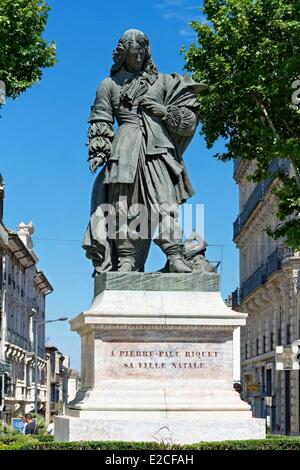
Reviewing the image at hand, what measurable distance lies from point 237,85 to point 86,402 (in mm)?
16101

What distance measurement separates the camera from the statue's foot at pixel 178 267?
13.1 metres

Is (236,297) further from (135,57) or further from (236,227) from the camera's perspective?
(135,57)

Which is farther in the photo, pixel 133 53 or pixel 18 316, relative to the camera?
pixel 18 316

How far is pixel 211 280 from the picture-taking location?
12.9 m

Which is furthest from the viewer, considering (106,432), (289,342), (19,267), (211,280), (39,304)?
(39,304)

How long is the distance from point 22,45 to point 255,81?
600 cm

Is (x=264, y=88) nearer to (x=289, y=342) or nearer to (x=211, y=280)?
(x=211, y=280)

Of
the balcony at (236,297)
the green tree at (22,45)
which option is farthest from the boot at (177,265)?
the balcony at (236,297)

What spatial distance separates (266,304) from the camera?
58.8m

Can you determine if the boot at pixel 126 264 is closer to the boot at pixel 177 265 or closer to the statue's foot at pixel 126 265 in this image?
the statue's foot at pixel 126 265

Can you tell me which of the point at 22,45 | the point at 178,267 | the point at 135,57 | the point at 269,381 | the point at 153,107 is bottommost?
the point at 269,381

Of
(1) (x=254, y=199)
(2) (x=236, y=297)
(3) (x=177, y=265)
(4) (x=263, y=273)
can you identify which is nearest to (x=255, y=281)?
(4) (x=263, y=273)
